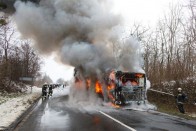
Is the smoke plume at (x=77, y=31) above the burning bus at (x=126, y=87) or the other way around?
above

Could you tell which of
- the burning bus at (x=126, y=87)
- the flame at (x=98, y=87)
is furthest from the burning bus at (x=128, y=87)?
the flame at (x=98, y=87)

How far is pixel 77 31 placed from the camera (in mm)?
27062

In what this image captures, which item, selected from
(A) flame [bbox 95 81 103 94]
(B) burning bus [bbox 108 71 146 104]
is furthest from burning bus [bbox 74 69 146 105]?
(A) flame [bbox 95 81 103 94]

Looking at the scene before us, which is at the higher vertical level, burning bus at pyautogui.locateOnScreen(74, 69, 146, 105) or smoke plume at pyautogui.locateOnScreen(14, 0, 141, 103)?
smoke plume at pyautogui.locateOnScreen(14, 0, 141, 103)

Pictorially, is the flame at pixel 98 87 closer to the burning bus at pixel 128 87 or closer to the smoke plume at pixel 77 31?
the smoke plume at pixel 77 31

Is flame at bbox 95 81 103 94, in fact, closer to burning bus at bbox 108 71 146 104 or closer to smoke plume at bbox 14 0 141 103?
smoke plume at bbox 14 0 141 103

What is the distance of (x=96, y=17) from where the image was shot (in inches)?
1051

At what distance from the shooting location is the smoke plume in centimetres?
2480

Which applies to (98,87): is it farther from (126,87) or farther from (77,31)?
(77,31)

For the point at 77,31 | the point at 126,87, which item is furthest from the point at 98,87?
the point at 77,31

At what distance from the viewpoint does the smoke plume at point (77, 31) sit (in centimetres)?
2480

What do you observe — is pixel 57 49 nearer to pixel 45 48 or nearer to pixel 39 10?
pixel 45 48

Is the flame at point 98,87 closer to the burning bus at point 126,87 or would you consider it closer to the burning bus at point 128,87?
the burning bus at point 126,87

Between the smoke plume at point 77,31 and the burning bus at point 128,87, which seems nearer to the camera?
the burning bus at point 128,87
